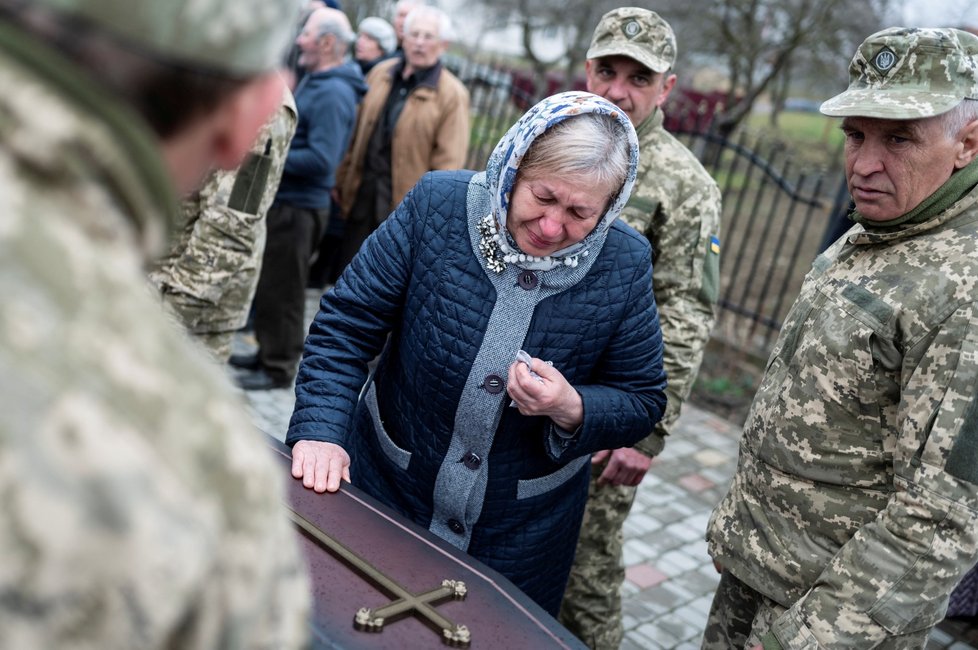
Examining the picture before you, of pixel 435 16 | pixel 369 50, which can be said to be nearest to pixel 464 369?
pixel 435 16

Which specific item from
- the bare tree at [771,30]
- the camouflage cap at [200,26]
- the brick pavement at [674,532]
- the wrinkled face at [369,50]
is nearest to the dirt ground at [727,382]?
the brick pavement at [674,532]

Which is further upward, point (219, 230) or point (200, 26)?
point (200, 26)

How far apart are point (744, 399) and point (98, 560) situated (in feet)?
21.6

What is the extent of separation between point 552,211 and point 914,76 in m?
0.85

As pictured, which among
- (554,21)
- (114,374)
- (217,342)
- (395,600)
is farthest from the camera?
(554,21)

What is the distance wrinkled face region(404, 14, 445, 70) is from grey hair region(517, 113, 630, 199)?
3.83m

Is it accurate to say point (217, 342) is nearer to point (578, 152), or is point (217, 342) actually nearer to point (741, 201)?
point (578, 152)

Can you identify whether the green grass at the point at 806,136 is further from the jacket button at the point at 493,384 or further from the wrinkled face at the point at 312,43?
the jacket button at the point at 493,384

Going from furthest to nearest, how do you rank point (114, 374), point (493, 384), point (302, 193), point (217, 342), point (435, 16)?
point (435, 16), point (302, 193), point (217, 342), point (493, 384), point (114, 374)

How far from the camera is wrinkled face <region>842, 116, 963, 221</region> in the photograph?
2.15 meters

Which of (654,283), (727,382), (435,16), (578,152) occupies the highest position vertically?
(435,16)

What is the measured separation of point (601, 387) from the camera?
2420mm

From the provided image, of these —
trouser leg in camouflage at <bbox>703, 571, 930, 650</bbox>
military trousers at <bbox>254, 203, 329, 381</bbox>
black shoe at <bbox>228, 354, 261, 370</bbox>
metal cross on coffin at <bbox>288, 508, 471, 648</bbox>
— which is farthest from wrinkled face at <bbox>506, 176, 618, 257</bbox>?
black shoe at <bbox>228, 354, 261, 370</bbox>

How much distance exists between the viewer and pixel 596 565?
10.5 ft
